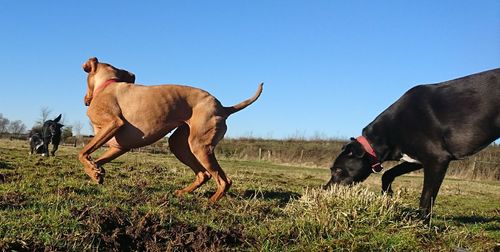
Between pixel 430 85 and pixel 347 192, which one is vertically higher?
pixel 430 85

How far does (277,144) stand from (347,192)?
41.5 meters

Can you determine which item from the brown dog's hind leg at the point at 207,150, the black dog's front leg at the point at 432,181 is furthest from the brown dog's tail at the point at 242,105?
the black dog's front leg at the point at 432,181

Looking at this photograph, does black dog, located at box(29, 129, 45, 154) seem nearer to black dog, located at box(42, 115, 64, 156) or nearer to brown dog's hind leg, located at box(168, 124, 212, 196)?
black dog, located at box(42, 115, 64, 156)

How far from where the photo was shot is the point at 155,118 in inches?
251

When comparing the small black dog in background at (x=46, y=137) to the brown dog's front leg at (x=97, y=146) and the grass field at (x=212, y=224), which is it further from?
the grass field at (x=212, y=224)

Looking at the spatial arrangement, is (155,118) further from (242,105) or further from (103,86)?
(242,105)

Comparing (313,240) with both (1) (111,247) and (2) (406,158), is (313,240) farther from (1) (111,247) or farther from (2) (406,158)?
(2) (406,158)

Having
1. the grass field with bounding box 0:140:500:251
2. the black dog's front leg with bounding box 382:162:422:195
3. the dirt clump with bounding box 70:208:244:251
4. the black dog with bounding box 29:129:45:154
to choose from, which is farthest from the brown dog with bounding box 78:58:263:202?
the black dog with bounding box 29:129:45:154

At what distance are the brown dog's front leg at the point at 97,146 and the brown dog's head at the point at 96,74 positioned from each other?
91 cm

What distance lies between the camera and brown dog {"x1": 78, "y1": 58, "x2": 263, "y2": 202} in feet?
20.7

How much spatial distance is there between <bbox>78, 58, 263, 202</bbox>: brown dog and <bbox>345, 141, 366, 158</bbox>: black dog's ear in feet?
6.46

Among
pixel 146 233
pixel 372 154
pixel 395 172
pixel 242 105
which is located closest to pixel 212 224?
pixel 146 233

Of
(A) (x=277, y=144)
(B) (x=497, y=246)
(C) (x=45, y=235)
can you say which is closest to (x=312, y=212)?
(B) (x=497, y=246)

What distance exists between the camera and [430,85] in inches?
265
